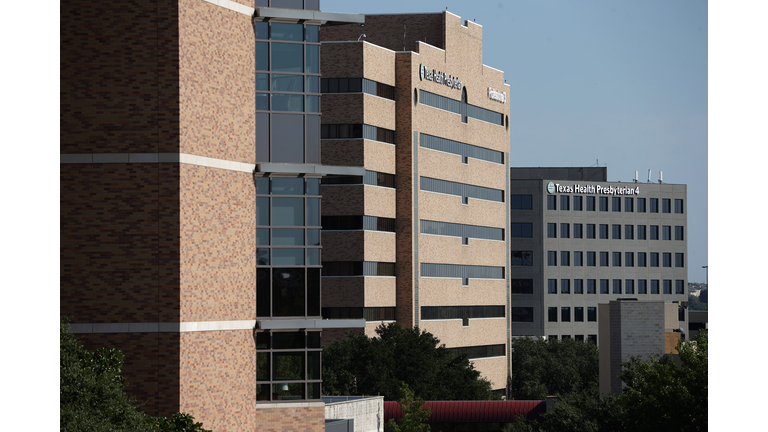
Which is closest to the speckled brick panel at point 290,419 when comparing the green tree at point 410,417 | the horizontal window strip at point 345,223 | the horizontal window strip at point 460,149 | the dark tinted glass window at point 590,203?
the green tree at point 410,417

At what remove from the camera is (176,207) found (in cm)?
3222

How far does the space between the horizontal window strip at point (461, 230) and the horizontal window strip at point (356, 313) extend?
1034 centimetres

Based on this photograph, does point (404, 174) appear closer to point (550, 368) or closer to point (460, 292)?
point (460, 292)

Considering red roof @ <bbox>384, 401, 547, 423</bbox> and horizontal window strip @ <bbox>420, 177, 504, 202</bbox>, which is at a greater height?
horizontal window strip @ <bbox>420, 177, 504, 202</bbox>

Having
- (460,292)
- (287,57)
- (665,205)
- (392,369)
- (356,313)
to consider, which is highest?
(287,57)

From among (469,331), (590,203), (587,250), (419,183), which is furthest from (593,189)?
(419,183)

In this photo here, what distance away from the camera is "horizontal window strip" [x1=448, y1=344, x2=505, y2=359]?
104825mm

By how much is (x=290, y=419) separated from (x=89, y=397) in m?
11.8

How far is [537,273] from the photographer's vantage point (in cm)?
14975

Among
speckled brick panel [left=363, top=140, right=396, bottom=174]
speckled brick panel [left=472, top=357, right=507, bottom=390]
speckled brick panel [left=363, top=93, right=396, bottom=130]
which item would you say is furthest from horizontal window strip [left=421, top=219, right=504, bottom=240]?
speckled brick panel [left=472, top=357, right=507, bottom=390]

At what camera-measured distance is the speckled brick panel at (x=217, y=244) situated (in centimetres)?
3262

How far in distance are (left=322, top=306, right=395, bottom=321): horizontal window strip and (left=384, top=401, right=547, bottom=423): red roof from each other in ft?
57.7

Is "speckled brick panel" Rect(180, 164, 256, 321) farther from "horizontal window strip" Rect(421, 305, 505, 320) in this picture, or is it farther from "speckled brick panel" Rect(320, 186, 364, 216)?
"horizontal window strip" Rect(421, 305, 505, 320)
